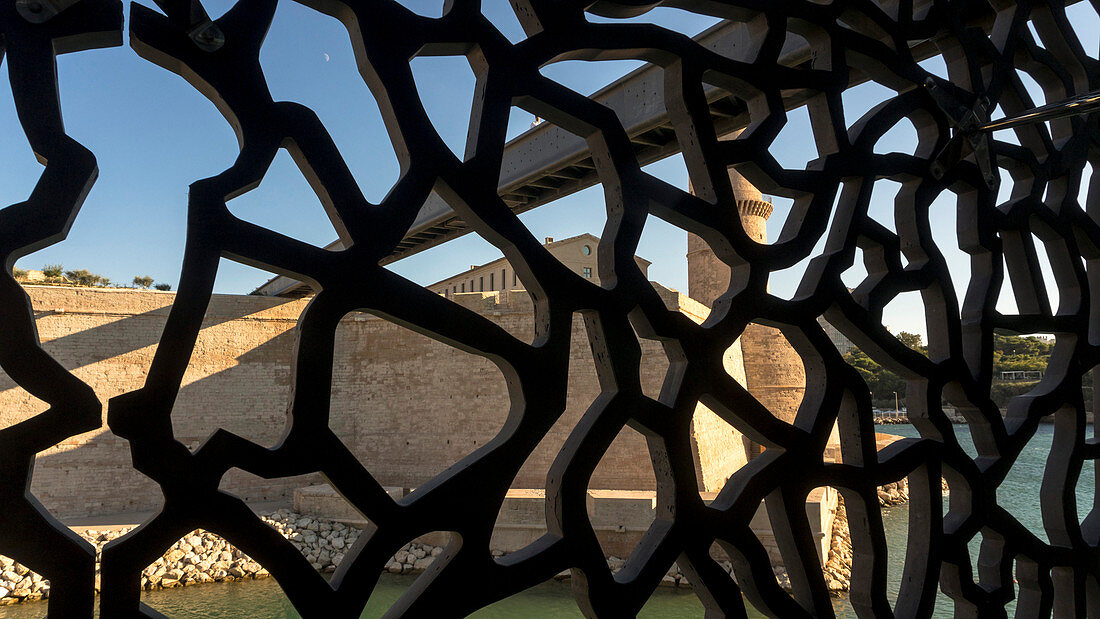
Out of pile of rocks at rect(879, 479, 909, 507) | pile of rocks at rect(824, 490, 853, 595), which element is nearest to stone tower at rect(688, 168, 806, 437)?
pile of rocks at rect(824, 490, 853, 595)

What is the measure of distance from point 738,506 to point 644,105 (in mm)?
3512

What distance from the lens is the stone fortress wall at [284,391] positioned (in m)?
11.0

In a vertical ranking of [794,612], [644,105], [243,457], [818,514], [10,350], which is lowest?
[818,514]

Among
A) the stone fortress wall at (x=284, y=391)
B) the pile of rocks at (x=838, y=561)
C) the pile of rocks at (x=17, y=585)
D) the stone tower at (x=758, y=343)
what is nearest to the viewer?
the pile of rocks at (x=17, y=585)

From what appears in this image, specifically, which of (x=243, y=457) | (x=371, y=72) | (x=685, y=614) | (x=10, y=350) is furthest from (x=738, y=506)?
(x=685, y=614)

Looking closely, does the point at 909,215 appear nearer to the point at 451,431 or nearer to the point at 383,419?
the point at 451,431

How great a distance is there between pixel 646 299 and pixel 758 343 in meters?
13.7

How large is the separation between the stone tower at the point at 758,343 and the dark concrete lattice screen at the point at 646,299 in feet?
38.2

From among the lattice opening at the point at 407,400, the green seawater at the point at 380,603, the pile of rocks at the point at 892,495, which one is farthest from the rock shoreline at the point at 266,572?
the pile of rocks at the point at 892,495

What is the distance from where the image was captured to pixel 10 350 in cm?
86

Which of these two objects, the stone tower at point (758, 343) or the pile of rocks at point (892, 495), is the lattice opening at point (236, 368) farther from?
the pile of rocks at point (892, 495)

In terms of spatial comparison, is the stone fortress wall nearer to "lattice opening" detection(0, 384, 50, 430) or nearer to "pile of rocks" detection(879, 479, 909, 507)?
"lattice opening" detection(0, 384, 50, 430)

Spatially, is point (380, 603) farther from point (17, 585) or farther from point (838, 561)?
point (838, 561)

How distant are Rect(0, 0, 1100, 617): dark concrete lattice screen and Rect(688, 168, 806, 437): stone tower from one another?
11653mm
